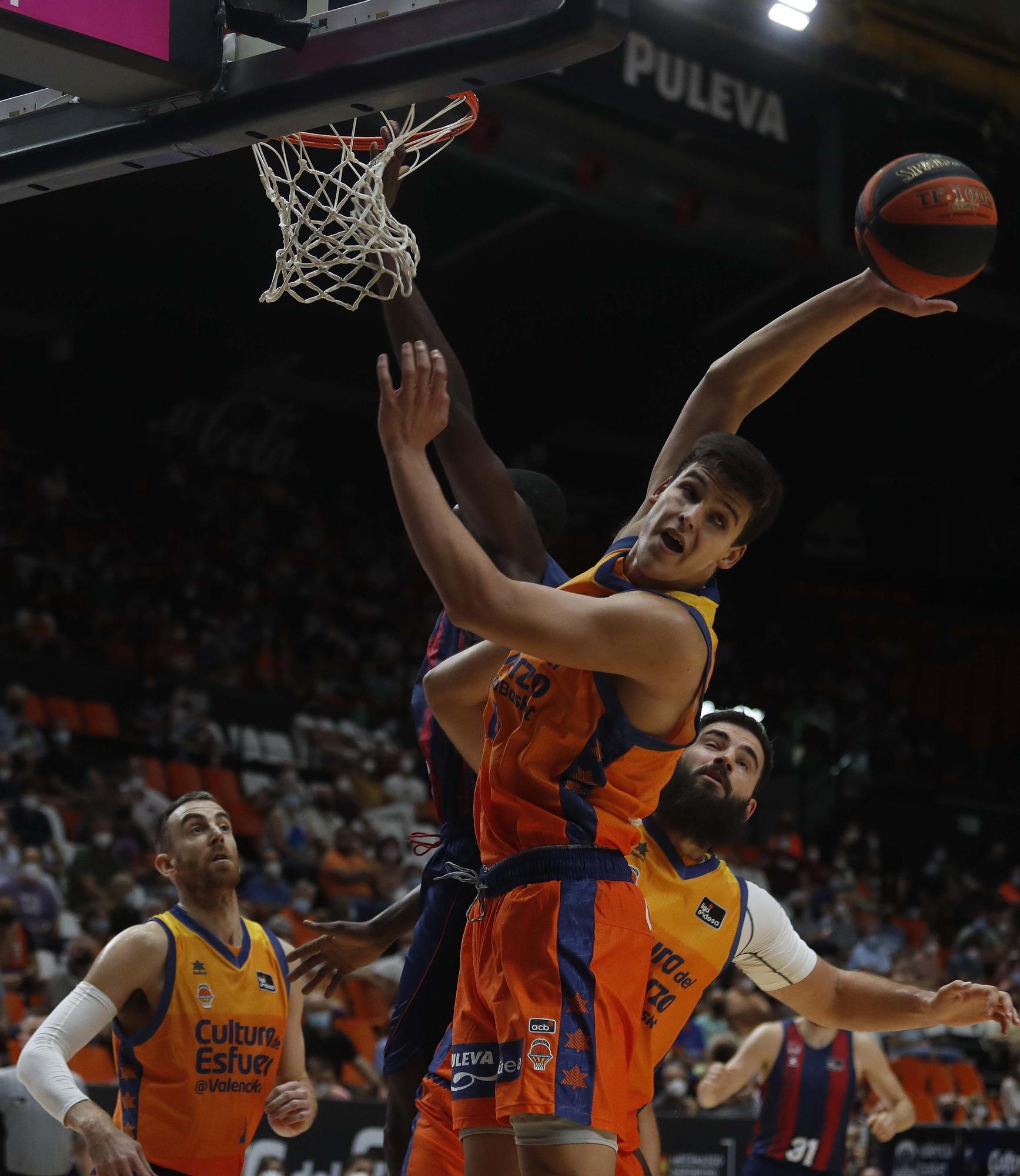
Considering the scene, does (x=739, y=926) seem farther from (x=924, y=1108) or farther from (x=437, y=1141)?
(x=924, y=1108)

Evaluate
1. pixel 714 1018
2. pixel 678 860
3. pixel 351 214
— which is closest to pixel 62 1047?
pixel 678 860

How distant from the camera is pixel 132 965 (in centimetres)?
440

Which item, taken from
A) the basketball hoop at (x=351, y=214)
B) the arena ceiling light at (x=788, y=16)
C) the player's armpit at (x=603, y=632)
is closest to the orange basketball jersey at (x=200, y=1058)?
the basketball hoop at (x=351, y=214)

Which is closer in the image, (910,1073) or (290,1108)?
(290,1108)

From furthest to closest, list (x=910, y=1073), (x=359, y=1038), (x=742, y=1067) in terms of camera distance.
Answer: (x=910, y=1073) → (x=359, y=1038) → (x=742, y=1067)

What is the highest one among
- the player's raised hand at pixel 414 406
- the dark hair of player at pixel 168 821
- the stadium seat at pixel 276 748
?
the player's raised hand at pixel 414 406

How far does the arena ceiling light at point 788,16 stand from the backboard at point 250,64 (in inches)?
422

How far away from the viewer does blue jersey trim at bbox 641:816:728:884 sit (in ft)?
13.2

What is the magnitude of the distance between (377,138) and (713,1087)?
4851 mm

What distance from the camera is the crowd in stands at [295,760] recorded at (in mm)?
10281

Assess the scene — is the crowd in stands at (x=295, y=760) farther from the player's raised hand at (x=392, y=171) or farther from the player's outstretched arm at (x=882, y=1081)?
the player's raised hand at (x=392, y=171)

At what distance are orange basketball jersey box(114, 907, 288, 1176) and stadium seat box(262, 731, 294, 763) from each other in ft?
33.0

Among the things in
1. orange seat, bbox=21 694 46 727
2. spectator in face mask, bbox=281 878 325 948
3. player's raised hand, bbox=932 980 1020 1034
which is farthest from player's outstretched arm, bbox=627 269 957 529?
orange seat, bbox=21 694 46 727

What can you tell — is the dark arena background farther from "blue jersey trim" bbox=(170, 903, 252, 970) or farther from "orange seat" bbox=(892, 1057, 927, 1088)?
"blue jersey trim" bbox=(170, 903, 252, 970)
